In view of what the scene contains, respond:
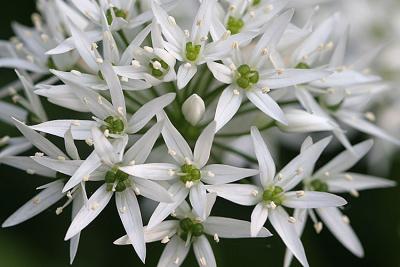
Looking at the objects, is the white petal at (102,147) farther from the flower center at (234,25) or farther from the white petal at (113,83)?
the flower center at (234,25)

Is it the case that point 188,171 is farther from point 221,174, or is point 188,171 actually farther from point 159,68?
point 159,68

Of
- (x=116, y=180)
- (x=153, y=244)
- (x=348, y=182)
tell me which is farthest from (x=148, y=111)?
(x=153, y=244)

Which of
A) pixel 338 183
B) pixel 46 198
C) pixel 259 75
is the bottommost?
pixel 338 183

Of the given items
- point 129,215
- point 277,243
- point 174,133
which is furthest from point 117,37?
point 277,243

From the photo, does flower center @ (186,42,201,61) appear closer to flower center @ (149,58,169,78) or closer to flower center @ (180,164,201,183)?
flower center @ (149,58,169,78)

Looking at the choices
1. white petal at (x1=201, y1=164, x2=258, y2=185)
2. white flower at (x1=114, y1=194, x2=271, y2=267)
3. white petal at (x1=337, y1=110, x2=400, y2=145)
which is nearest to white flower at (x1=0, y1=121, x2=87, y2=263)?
white flower at (x1=114, y1=194, x2=271, y2=267)

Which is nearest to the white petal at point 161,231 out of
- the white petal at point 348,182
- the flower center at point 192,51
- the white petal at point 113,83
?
the white petal at point 113,83

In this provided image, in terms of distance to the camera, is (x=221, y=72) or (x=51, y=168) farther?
(x=221, y=72)

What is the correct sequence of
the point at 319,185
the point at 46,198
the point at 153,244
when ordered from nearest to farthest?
the point at 46,198 < the point at 319,185 < the point at 153,244
